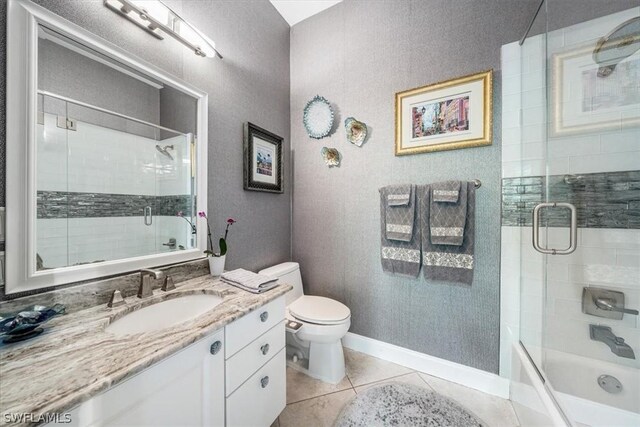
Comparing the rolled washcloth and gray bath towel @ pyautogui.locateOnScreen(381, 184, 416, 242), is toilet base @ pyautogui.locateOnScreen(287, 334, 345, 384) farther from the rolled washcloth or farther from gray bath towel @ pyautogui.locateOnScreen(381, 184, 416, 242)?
gray bath towel @ pyautogui.locateOnScreen(381, 184, 416, 242)

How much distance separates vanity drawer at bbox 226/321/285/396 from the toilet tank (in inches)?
23.8

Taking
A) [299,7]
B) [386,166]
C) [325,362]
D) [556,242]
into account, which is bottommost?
[325,362]

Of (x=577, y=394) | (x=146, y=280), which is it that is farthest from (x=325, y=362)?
(x=577, y=394)

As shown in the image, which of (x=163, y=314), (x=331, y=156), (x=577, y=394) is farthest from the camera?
(x=331, y=156)

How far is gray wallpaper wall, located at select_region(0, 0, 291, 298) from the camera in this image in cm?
115

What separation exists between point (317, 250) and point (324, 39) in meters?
1.83

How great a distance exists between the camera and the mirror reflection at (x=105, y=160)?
2.82 feet

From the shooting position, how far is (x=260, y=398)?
1065 mm

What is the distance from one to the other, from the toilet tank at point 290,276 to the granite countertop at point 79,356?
0.83 metres

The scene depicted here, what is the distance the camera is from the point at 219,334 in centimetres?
86

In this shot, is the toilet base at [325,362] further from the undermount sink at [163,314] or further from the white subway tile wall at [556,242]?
the white subway tile wall at [556,242]

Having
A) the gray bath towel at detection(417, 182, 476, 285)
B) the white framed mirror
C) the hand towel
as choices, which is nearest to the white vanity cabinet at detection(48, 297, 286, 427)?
the white framed mirror

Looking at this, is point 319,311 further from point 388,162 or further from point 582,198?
point 582,198

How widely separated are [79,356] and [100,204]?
0.62m
